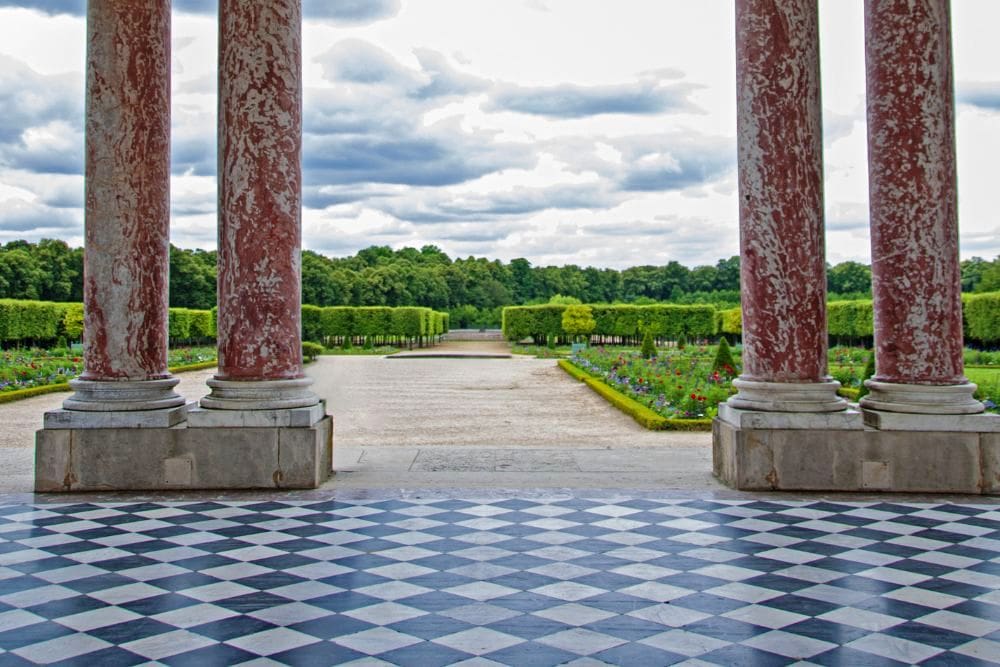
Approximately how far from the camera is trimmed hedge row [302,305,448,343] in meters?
74.5

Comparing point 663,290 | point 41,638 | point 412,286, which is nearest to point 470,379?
point 41,638

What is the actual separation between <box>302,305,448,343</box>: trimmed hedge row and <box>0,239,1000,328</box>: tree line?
60.6ft

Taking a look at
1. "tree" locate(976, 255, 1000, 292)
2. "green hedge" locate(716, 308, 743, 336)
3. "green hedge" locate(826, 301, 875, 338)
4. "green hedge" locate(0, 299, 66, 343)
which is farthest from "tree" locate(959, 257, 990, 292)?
"green hedge" locate(0, 299, 66, 343)

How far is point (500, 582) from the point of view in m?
8.03

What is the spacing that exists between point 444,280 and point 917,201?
369 feet

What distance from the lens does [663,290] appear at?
127625 millimetres

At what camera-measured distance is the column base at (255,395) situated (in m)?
12.2

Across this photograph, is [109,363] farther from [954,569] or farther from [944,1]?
[944,1]

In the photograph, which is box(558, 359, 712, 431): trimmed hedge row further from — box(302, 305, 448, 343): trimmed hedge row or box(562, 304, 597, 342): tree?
box(302, 305, 448, 343): trimmed hedge row

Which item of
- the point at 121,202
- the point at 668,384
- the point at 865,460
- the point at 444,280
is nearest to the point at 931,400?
the point at 865,460

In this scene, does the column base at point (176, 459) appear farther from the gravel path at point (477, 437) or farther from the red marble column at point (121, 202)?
the gravel path at point (477, 437)

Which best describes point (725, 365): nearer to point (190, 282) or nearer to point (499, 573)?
point (499, 573)

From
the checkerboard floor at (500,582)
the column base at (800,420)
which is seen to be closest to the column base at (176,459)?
the checkerboard floor at (500,582)

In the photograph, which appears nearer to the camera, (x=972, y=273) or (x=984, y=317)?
(x=984, y=317)
